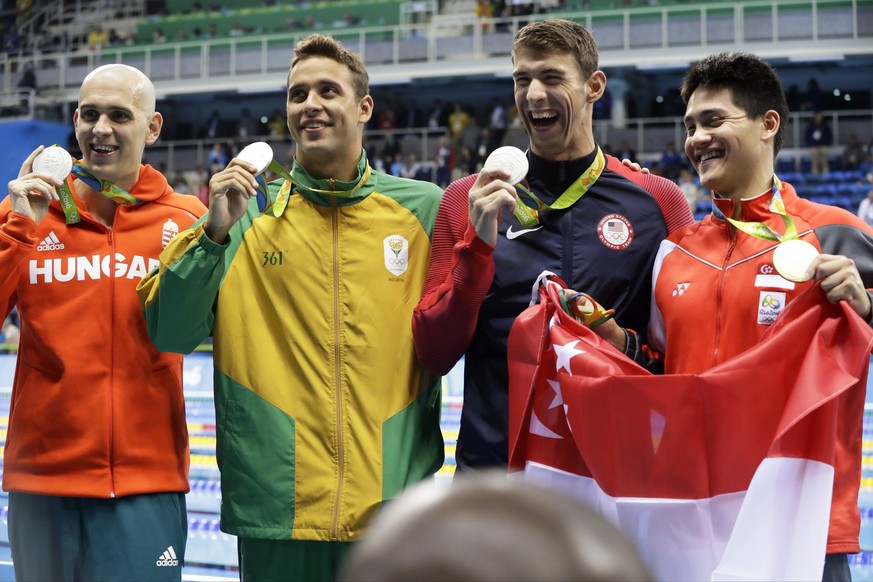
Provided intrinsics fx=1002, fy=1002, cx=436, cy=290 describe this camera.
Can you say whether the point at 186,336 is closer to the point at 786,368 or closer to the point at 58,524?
the point at 58,524

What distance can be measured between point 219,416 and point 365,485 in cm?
44

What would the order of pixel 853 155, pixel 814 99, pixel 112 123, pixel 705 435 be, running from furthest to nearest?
1. pixel 814 99
2. pixel 853 155
3. pixel 112 123
4. pixel 705 435

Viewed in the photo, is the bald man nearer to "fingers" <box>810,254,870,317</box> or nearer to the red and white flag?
the red and white flag

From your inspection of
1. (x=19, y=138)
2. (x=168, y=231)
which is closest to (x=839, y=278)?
(x=168, y=231)

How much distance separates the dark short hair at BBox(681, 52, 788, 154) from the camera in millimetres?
2367

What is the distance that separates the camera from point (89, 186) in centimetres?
290

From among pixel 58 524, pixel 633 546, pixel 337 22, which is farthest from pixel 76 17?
pixel 633 546

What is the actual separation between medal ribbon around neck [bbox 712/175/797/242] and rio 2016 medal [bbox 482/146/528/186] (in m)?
0.47

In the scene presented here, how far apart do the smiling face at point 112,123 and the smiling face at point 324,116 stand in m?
0.50

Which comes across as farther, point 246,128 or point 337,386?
point 246,128

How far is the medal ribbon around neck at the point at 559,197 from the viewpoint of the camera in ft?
8.35

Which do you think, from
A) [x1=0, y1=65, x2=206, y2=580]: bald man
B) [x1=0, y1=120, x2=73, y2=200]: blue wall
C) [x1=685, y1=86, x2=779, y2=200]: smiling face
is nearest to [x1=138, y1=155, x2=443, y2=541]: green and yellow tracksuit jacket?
[x1=0, y1=65, x2=206, y2=580]: bald man

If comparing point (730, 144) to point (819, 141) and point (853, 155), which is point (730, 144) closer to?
point (853, 155)

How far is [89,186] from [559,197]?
4.47 feet
